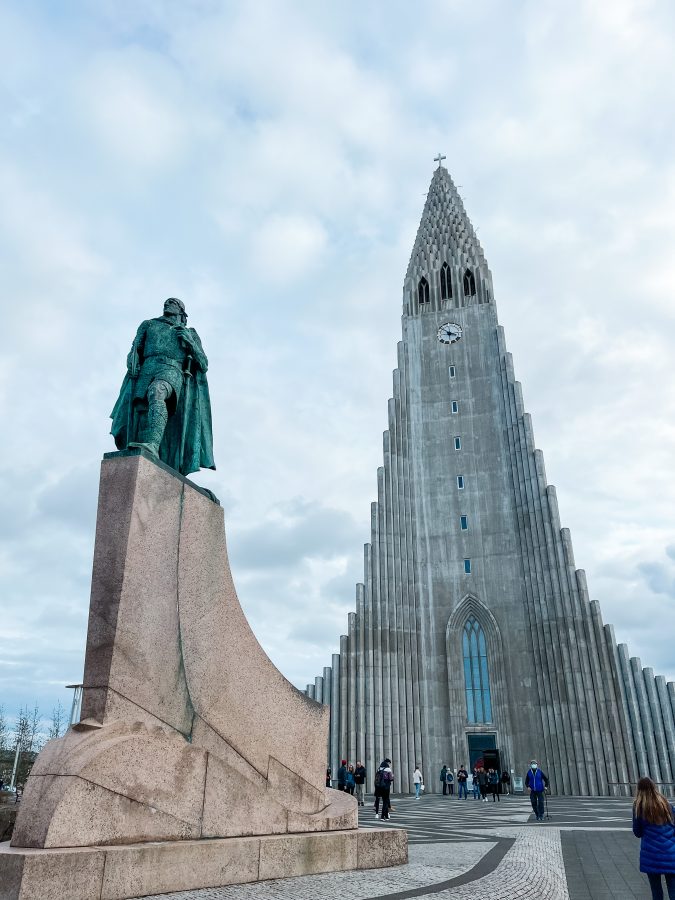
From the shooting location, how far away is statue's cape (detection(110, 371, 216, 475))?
816 cm

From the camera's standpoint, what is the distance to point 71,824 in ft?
16.5

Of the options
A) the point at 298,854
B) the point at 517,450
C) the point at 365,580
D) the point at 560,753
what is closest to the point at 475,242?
the point at 517,450

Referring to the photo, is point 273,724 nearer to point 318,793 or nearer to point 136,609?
point 318,793

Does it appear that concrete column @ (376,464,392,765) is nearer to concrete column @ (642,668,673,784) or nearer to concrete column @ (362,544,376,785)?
concrete column @ (362,544,376,785)

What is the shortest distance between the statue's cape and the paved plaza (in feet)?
15.3

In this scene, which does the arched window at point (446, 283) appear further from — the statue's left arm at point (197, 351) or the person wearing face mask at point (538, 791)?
the statue's left arm at point (197, 351)

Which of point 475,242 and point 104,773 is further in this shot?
point 475,242

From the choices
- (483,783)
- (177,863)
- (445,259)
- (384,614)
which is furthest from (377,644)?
(177,863)

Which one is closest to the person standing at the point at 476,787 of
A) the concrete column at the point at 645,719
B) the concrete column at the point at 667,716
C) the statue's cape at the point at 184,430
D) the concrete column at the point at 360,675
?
the concrete column at the point at 360,675

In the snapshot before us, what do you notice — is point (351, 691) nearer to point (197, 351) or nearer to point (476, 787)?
point (476, 787)

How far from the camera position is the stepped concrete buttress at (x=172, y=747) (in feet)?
16.6

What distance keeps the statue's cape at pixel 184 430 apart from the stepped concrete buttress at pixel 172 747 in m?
0.74

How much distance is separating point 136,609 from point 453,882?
392 centimetres

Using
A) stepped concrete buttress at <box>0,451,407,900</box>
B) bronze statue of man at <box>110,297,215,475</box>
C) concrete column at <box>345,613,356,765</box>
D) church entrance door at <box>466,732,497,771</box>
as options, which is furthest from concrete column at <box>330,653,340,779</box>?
bronze statue of man at <box>110,297,215,475</box>
